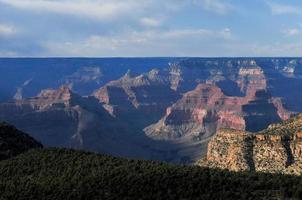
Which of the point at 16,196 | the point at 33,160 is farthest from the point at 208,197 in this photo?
the point at 33,160

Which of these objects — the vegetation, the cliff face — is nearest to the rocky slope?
the vegetation

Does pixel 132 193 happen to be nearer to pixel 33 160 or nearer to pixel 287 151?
pixel 33 160

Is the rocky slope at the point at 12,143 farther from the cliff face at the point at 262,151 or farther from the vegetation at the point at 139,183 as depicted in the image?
the cliff face at the point at 262,151

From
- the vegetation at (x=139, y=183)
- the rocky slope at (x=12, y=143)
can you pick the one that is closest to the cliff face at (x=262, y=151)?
the rocky slope at (x=12, y=143)

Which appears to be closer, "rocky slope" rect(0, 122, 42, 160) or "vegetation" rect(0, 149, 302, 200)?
"vegetation" rect(0, 149, 302, 200)

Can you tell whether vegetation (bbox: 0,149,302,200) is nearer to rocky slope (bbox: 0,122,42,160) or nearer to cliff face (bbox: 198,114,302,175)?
rocky slope (bbox: 0,122,42,160)

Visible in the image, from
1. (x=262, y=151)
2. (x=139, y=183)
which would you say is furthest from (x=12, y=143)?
(x=139, y=183)
